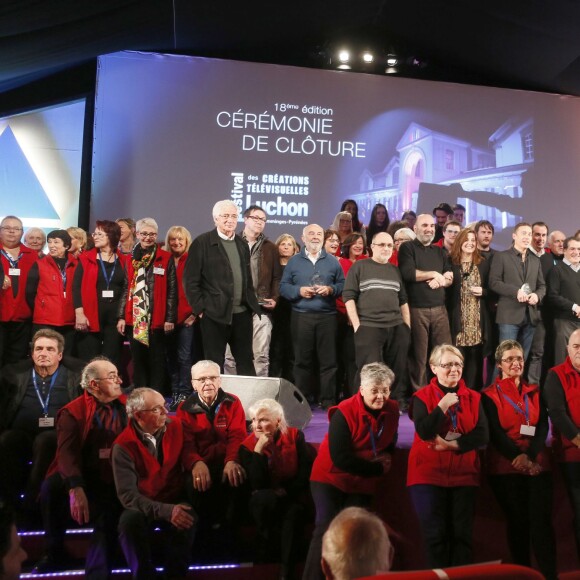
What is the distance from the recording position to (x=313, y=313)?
17.2 feet

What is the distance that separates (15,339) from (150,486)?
2248 millimetres

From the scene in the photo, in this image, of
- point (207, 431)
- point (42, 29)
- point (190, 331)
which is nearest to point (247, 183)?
point (42, 29)

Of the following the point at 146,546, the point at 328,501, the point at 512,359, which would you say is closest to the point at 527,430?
the point at 512,359

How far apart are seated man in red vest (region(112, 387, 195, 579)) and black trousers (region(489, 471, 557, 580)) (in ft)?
5.52

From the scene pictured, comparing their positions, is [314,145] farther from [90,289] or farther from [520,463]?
[520,463]

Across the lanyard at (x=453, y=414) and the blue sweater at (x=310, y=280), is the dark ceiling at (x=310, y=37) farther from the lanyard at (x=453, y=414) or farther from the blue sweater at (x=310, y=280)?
the lanyard at (x=453, y=414)

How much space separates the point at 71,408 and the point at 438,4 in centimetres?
649

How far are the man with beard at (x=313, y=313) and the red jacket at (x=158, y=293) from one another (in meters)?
0.86

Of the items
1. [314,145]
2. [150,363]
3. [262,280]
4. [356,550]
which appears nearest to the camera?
[356,550]

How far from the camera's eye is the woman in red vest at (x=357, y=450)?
11.9ft

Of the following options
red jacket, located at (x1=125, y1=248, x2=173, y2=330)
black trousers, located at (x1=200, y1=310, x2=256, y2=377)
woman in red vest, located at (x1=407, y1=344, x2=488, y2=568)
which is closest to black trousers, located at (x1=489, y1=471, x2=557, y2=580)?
woman in red vest, located at (x1=407, y1=344, x2=488, y2=568)

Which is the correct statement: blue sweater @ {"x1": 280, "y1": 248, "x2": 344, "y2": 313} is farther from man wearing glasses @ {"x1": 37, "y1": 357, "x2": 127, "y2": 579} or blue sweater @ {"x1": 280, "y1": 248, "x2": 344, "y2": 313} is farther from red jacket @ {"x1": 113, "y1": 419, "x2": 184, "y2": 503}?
red jacket @ {"x1": 113, "y1": 419, "x2": 184, "y2": 503}

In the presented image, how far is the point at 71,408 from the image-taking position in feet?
12.4

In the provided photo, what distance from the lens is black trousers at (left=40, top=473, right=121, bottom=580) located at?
132 inches
